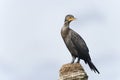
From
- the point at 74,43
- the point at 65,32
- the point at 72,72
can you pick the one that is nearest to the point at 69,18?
the point at 65,32

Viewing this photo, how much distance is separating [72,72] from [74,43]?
149cm

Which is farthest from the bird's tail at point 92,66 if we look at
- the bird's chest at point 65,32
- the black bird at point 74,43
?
the bird's chest at point 65,32

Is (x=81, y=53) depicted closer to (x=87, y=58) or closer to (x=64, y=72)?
(x=87, y=58)

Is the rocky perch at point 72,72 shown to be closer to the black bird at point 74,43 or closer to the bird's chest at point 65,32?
the black bird at point 74,43

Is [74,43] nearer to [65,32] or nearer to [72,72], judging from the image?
[65,32]

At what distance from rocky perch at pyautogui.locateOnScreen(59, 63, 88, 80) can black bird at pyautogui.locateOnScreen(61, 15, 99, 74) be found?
81 cm

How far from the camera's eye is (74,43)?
13.4 metres

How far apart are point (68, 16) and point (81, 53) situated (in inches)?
61.2

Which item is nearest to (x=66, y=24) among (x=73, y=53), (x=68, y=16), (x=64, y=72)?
(x=68, y=16)

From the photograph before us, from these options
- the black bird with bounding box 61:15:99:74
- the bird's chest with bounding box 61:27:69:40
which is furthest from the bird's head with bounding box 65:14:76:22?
the bird's chest with bounding box 61:27:69:40

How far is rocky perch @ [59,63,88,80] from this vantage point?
1212 cm

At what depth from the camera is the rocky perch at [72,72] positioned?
12117 millimetres

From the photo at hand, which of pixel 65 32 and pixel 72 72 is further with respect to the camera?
pixel 65 32

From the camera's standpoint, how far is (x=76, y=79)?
39.7 ft
